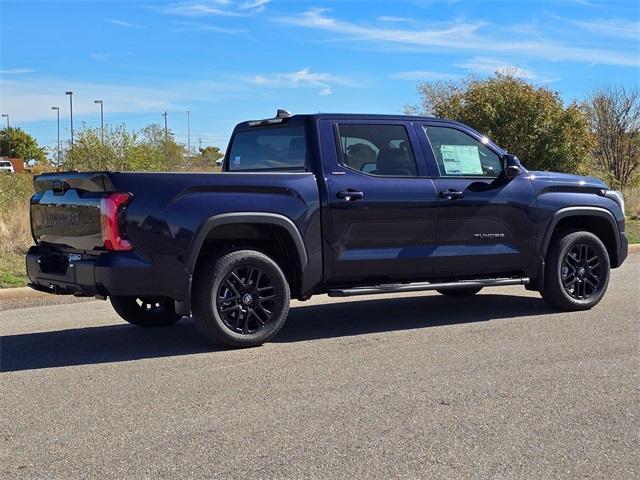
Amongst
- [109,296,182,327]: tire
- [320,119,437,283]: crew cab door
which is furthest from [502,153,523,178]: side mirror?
[109,296,182,327]: tire

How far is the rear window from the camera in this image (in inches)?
269

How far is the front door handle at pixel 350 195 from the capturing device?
648cm

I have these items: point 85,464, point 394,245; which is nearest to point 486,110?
point 394,245

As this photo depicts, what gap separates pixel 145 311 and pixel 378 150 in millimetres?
2694

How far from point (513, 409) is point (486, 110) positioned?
564 inches

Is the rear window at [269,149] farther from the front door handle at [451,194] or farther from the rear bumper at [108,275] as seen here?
the rear bumper at [108,275]

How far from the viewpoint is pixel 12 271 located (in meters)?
10.4

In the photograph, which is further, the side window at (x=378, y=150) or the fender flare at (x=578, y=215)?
the fender flare at (x=578, y=215)

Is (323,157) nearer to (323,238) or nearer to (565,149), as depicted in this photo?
(323,238)

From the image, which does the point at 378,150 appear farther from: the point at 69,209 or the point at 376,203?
the point at 69,209

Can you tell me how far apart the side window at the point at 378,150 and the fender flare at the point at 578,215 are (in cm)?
161

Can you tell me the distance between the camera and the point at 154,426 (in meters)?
4.39

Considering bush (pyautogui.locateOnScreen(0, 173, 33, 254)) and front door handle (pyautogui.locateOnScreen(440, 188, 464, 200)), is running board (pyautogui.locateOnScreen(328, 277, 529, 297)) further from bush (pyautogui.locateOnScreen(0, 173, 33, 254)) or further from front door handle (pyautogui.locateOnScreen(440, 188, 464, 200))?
bush (pyautogui.locateOnScreen(0, 173, 33, 254))

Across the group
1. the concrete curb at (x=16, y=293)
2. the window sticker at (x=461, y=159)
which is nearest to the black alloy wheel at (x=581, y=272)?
the window sticker at (x=461, y=159)
